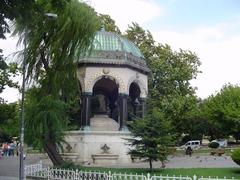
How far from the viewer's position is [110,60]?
32156 millimetres

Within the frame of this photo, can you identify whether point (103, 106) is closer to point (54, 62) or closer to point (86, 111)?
point (86, 111)

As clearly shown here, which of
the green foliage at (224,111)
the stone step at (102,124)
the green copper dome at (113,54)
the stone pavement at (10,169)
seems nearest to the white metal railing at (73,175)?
the stone pavement at (10,169)

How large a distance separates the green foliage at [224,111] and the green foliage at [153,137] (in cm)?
3488

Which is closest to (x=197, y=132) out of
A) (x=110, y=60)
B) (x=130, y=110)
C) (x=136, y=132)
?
(x=130, y=110)

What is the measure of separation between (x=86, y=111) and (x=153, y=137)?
30.0ft

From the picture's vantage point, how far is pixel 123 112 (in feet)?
106

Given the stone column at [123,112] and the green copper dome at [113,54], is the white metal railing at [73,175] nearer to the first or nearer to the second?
the stone column at [123,112]

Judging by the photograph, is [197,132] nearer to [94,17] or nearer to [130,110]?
[130,110]

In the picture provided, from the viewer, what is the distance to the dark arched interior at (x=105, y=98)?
1388 inches

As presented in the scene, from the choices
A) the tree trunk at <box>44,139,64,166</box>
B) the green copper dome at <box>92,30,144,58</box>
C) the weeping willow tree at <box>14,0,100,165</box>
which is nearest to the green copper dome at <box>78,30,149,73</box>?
the green copper dome at <box>92,30,144,58</box>

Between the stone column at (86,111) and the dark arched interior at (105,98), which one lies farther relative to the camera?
the dark arched interior at (105,98)

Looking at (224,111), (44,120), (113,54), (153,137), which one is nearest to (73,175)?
(44,120)

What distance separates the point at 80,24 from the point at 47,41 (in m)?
2.11

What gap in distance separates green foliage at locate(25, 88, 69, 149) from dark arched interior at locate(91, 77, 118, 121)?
10.9 metres
